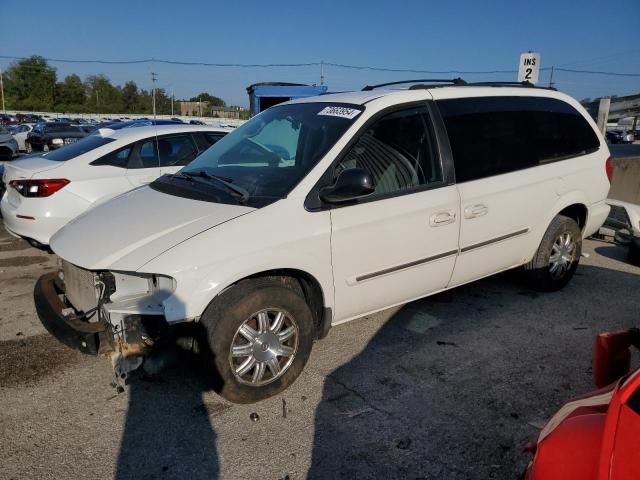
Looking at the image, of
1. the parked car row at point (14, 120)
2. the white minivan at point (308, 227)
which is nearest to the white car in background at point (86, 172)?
the white minivan at point (308, 227)

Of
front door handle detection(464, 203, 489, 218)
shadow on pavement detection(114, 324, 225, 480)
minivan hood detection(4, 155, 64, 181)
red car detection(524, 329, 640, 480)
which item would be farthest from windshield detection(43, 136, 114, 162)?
red car detection(524, 329, 640, 480)

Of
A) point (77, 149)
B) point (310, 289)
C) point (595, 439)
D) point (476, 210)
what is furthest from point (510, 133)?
point (77, 149)

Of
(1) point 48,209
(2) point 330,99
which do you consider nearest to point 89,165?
(1) point 48,209

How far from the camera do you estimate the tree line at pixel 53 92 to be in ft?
296

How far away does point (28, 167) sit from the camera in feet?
19.1

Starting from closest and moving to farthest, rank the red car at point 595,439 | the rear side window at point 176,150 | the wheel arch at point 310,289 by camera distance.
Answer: the red car at point 595,439 → the wheel arch at point 310,289 → the rear side window at point 176,150

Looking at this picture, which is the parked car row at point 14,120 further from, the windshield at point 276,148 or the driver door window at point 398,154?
the driver door window at point 398,154

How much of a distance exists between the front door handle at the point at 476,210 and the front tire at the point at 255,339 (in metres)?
1.50

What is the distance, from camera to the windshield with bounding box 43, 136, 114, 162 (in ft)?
19.8

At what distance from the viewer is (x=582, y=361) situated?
3.65 metres

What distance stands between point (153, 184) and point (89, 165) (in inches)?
95.2

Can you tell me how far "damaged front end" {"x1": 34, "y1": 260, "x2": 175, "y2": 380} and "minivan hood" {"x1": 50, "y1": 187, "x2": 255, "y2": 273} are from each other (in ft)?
0.35

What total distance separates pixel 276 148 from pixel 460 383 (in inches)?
84.3

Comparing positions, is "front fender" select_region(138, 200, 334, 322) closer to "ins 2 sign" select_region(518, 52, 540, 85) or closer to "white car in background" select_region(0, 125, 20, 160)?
"ins 2 sign" select_region(518, 52, 540, 85)
